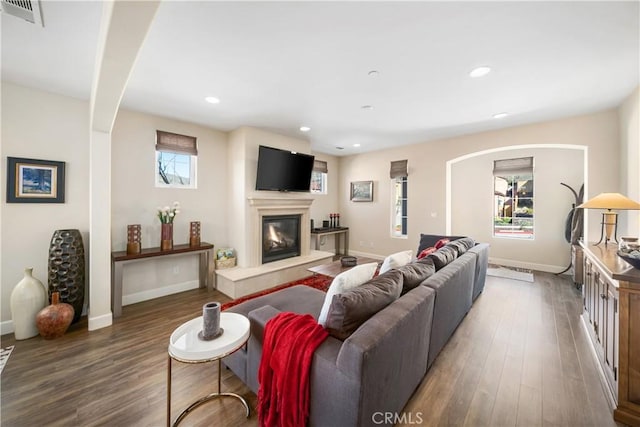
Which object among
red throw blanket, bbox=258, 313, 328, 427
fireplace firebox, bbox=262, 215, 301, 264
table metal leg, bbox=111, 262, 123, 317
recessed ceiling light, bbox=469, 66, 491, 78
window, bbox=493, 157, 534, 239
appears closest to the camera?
red throw blanket, bbox=258, 313, 328, 427

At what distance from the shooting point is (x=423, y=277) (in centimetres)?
205

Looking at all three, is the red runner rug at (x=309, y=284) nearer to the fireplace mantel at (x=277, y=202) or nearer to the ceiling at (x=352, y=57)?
the fireplace mantel at (x=277, y=202)

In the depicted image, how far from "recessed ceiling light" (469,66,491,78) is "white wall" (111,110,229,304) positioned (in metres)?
3.78

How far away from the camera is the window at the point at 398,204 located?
574 cm

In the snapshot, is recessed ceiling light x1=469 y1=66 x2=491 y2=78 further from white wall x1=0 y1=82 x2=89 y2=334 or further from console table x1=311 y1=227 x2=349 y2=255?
white wall x1=0 y1=82 x2=89 y2=334

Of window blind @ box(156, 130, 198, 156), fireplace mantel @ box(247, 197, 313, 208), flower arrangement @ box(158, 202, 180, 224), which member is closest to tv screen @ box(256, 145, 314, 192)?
fireplace mantel @ box(247, 197, 313, 208)

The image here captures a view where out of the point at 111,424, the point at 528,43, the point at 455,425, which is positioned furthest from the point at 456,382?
the point at 528,43

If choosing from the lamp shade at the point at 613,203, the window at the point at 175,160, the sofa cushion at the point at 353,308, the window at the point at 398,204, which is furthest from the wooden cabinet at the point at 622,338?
the window at the point at 175,160

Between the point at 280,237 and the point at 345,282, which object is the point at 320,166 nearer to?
the point at 280,237

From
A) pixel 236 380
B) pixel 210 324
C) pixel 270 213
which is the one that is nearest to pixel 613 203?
pixel 210 324

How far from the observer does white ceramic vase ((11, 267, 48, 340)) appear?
239 cm

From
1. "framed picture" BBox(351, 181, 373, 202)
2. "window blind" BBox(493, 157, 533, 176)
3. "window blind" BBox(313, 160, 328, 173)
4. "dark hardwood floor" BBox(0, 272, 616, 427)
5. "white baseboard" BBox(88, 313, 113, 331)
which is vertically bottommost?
"dark hardwood floor" BBox(0, 272, 616, 427)

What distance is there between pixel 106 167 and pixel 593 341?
521 centimetres

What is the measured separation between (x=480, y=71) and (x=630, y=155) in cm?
234
